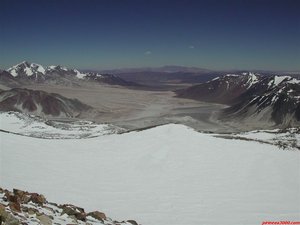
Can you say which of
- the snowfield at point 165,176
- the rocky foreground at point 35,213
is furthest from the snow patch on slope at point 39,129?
the rocky foreground at point 35,213

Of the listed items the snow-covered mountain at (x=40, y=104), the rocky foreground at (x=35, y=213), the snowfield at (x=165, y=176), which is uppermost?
the rocky foreground at (x=35, y=213)

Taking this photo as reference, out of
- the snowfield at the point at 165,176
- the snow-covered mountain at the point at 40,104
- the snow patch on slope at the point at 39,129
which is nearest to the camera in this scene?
the snowfield at the point at 165,176

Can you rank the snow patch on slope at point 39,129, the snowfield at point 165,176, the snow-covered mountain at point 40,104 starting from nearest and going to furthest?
the snowfield at point 165,176 → the snow patch on slope at point 39,129 → the snow-covered mountain at point 40,104

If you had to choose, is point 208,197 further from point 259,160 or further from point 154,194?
point 259,160

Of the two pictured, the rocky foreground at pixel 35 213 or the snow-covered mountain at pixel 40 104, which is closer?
the rocky foreground at pixel 35 213

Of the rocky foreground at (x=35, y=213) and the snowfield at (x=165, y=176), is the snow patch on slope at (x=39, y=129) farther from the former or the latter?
the rocky foreground at (x=35, y=213)

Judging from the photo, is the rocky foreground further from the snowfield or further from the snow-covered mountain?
the snow-covered mountain

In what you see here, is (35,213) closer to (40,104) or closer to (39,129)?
(39,129)

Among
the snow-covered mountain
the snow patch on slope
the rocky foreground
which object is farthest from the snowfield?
the snow-covered mountain
